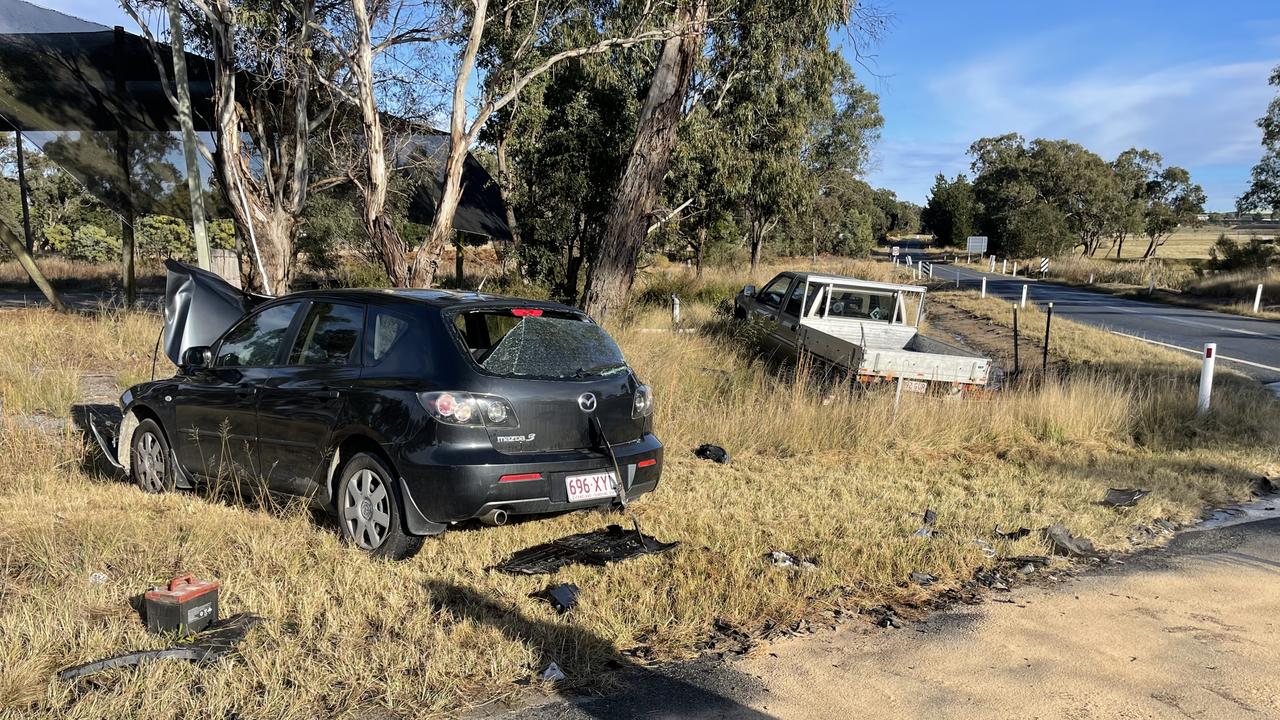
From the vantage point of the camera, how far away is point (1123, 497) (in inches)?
256

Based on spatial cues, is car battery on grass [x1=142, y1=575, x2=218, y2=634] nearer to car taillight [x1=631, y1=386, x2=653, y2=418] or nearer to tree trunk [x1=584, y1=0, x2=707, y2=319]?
car taillight [x1=631, y1=386, x2=653, y2=418]

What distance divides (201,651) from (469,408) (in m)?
1.61

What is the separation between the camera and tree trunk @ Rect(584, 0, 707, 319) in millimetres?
13102

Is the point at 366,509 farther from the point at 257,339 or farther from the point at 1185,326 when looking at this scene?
the point at 1185,326

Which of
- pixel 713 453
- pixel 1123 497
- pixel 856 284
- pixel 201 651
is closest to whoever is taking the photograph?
pixel 201 651

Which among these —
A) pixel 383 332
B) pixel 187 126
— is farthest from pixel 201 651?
pixel 187 126

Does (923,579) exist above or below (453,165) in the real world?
below

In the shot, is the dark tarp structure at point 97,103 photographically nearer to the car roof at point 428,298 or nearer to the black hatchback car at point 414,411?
the black hatchback car at point 414,411

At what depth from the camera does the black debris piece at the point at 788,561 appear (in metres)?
4.78

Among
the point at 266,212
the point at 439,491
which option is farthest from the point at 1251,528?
the point at 266,212

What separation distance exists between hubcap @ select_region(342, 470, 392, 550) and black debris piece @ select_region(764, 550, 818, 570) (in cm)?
216

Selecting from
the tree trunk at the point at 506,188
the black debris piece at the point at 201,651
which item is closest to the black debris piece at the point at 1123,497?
the black debris piece at the point at 201,651

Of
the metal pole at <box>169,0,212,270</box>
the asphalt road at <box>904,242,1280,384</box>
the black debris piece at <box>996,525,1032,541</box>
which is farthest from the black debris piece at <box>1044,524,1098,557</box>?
the metal pole at <box>169,0,212,270</box>

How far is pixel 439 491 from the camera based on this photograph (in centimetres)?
436
